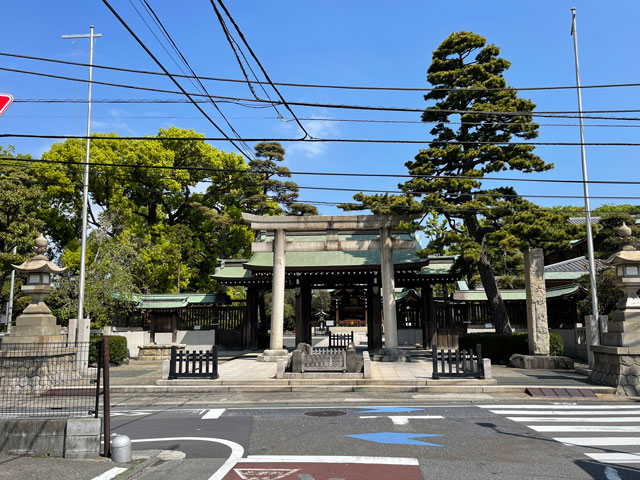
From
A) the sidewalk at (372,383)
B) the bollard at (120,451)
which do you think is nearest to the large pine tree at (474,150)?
the sidewalk at (372,383)

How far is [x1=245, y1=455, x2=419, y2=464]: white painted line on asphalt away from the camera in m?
7.10

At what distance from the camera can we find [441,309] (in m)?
28.5

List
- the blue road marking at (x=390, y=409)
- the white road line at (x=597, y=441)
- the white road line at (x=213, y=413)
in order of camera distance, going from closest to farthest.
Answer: the white road line at (x=597, y=441)
the white road line at (x=213, y=413)
the blue road marking at (x=390, y=409)

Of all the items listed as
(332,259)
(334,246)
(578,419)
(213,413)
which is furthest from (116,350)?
(578,419)

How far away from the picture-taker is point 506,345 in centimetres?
2123

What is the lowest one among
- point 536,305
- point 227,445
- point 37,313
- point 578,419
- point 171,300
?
point 578,419

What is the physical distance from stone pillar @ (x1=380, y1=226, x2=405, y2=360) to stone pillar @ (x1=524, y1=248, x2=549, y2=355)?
5.70 meters

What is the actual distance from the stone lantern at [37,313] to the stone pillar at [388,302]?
43.9 ft

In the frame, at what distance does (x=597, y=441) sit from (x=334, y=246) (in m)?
16.5

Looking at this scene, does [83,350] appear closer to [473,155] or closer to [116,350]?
[116,350]

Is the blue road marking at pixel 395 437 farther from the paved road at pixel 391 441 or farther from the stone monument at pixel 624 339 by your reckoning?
the stone monument at pixel 624 339

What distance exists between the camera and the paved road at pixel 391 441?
6.65 metres

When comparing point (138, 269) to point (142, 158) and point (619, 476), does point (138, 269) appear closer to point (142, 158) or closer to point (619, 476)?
point (142, 158)

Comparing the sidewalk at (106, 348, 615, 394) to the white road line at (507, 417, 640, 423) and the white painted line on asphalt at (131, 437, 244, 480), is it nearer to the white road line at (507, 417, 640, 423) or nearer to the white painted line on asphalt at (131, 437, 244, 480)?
the white road line at (507, 417, 640, 423)
